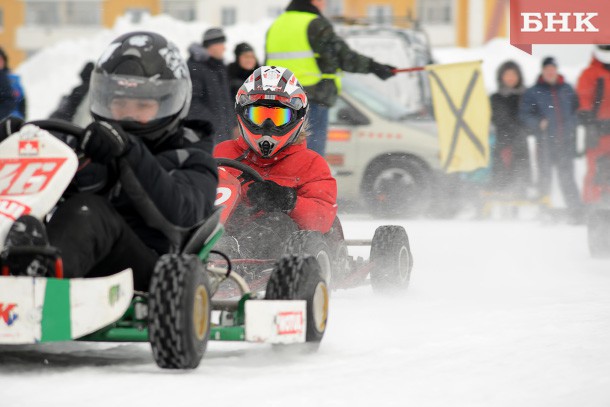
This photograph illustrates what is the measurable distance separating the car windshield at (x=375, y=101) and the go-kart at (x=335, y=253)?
545 centimetres

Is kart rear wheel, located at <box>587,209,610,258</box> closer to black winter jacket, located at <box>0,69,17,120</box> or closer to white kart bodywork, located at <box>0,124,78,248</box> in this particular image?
black winter jacket, located at <box>0,69,17,120</box>

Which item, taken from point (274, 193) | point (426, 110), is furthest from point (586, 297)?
point (426, 110)

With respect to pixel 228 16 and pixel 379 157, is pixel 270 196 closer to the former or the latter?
pixel 379 157

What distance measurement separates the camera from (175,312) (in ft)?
15.2

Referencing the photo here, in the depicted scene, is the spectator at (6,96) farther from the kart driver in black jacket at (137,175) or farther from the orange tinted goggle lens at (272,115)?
the kart driver in black jacket at (137,175)

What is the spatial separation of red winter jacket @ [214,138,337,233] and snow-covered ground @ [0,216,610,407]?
1.68 ft

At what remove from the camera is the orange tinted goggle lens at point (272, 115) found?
24.4ft

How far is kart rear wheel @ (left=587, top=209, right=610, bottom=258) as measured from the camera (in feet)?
33.5

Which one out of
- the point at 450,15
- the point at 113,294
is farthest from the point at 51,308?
the point at 450,15

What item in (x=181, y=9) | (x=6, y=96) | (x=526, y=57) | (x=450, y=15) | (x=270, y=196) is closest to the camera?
(x=270, y=196)

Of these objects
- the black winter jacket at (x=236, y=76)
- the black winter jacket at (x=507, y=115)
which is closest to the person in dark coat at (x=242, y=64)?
the black winter jacket at (x=236, y=76)

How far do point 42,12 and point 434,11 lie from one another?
13.8 metres

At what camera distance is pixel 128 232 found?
5.00 m

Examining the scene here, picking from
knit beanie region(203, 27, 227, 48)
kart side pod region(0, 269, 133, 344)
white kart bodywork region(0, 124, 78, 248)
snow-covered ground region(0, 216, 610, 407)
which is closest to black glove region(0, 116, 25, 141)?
white kart bodywork region(0, 124, 78, 248)
